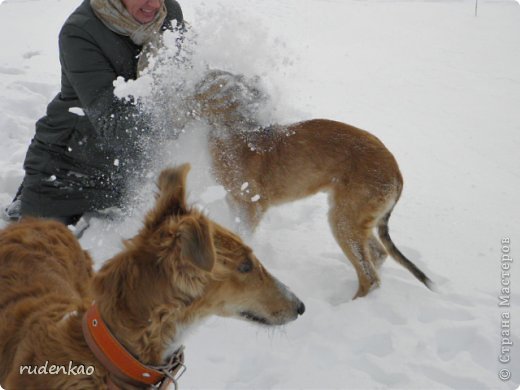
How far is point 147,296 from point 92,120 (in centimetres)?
282

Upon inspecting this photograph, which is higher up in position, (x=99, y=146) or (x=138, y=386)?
(x=138, y=386)

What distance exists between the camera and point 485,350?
3457 millimetres

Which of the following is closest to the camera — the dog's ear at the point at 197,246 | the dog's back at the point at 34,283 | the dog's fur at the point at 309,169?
the dog's ear at the point at 197,246

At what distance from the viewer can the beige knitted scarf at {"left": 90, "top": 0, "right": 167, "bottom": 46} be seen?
4.18m

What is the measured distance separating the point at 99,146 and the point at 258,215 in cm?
176

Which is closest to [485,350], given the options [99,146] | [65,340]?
[65,340]

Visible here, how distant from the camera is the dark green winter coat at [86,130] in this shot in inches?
165

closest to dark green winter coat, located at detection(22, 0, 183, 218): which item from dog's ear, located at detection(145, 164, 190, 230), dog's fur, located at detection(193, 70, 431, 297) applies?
dog's fur, located at detection(193, 70, 431, 297)

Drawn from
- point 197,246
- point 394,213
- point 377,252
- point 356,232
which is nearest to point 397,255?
point 377,252

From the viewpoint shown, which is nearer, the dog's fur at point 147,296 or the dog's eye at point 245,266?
the dog's fur at point 147,296

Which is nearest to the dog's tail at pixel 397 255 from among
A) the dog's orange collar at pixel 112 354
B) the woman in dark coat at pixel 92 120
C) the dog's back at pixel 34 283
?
the woman in dark coat at pixel 92 120

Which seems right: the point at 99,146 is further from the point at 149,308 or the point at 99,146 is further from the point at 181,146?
the point at 149,308

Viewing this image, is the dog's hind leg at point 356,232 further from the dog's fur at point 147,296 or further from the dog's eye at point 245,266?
the dog's eye at point 245,266

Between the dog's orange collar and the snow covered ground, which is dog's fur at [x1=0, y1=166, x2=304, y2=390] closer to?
the dog's orange collar
